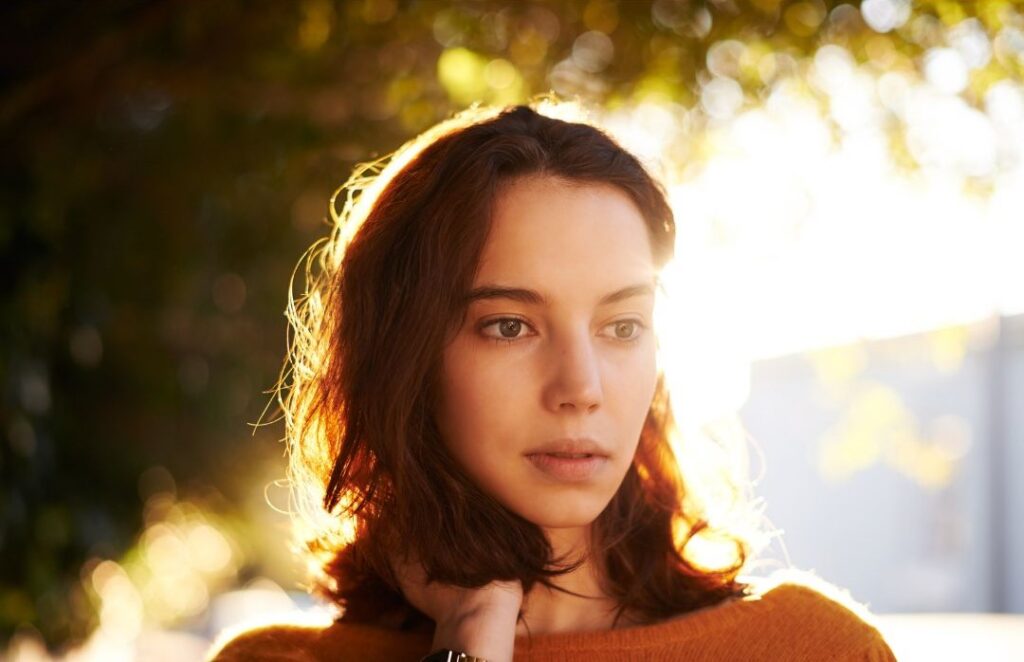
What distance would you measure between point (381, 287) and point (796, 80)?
1.45 m

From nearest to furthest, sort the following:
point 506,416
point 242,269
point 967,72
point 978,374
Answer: point 506,416, point 967,72, point 242,269, point 978,374

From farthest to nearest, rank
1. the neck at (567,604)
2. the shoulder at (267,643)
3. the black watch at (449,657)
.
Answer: the shoulder at (267,643) < the neck at (567,604) < the black watch at (449,657)

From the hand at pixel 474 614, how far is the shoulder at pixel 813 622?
38cm

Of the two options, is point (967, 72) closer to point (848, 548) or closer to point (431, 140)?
point (431, 140)

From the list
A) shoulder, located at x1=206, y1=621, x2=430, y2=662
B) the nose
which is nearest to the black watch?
shoulder, located at x1=206, y1=621, x2=430, y2=662

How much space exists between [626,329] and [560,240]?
164 mm

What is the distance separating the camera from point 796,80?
10.1 ft

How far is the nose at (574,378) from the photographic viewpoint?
5.90 feet

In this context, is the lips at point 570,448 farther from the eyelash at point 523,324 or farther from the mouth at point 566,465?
the eyelash at point 523,324

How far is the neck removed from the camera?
199 cm

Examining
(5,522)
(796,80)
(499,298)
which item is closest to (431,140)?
(499,298)

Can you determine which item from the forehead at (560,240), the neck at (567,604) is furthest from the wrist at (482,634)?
the forehead at (560,240)

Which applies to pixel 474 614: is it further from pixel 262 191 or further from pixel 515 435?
pixel 262 191

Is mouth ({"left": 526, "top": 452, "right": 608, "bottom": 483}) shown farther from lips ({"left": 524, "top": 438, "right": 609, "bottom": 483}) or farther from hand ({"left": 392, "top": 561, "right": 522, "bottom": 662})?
hand ({"left": 392, "top": 561, "right": 522, "bottom": 662})
